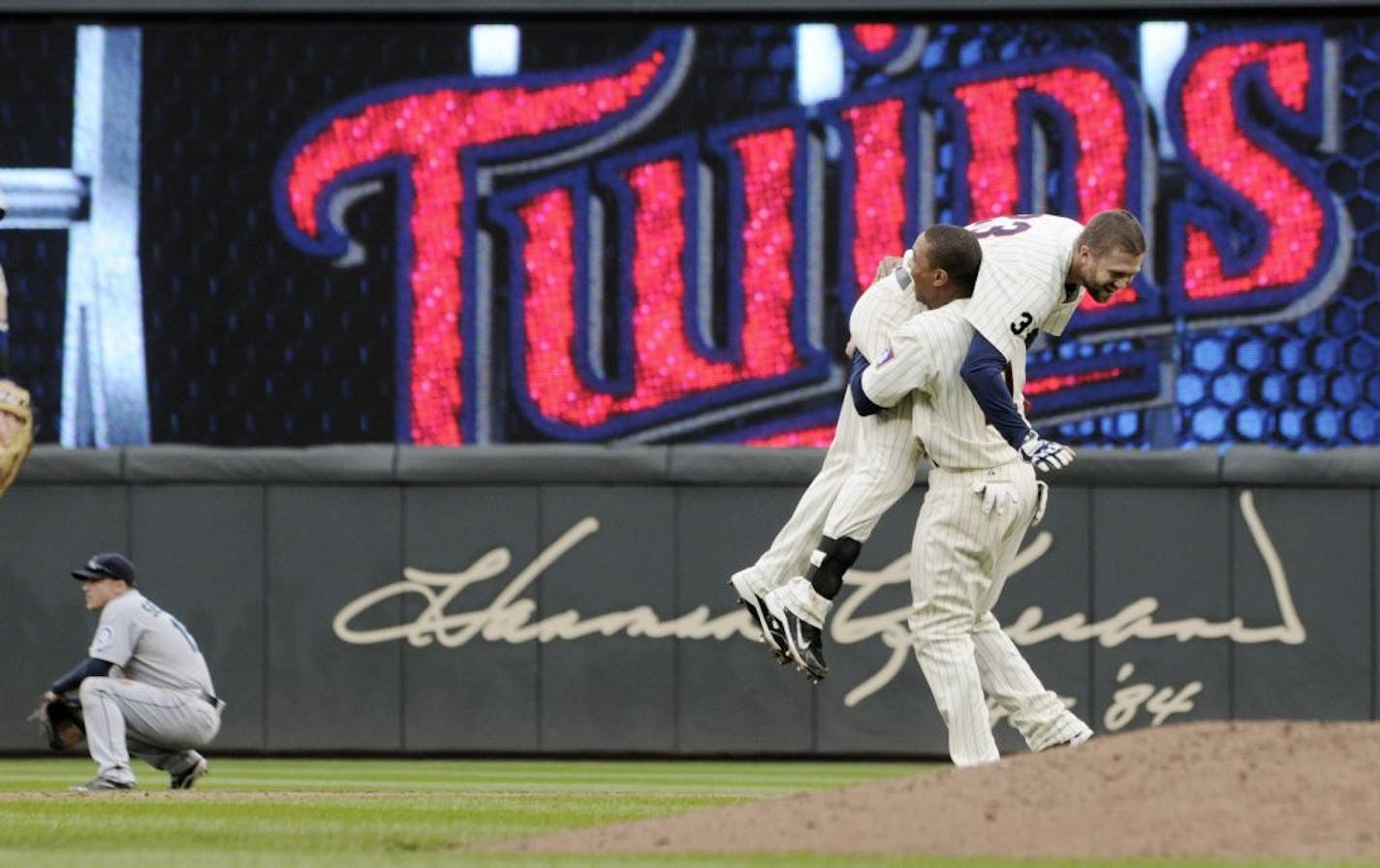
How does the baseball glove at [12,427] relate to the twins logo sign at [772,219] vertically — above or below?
below

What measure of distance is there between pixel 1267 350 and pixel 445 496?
455cm

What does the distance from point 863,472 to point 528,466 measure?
586 centimetres

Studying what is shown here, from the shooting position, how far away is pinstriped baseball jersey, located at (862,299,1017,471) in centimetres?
698

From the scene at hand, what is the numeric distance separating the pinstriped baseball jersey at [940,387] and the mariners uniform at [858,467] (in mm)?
146

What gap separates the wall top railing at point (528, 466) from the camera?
1288 centimetres

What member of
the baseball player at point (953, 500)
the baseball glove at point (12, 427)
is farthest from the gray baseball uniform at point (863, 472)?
the baseball glove at point (12, 427)

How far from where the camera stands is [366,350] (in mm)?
13273

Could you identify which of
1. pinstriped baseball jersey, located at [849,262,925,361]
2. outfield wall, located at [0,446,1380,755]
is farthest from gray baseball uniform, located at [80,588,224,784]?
pinstriped baseball jersey, located at [849,262,925,361]

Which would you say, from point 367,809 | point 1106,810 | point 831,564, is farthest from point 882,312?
point 367,809

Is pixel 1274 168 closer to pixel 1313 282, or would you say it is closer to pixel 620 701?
pixel 1313 282

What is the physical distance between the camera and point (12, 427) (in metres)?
7.47

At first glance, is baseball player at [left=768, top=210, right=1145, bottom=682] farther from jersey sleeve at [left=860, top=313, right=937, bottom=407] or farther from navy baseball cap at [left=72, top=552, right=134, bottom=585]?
navy baseball cap at [left=72, top=552, right=134, bottom=585]
